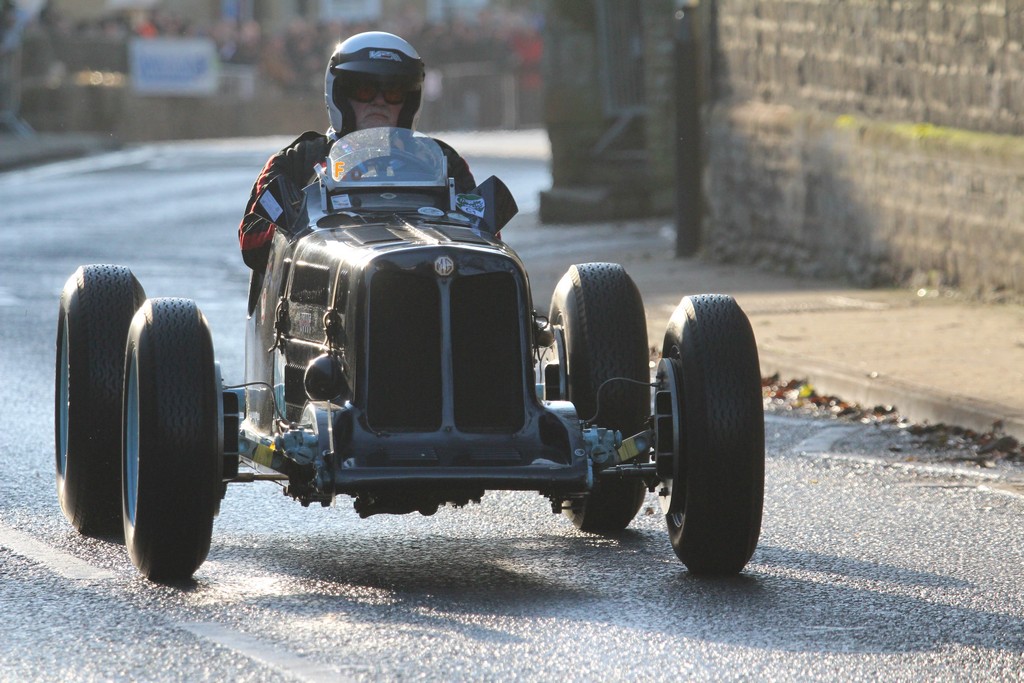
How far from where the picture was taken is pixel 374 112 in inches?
322

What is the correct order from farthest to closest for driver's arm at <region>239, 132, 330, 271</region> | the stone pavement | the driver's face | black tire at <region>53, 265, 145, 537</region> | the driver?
the stone pavement < the driver's face < the driver < driver's arm at <region>239, 132, 330, 271</region> < black tire at <region>53, 265, 145, 537</region>

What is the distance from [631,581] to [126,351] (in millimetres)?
1736

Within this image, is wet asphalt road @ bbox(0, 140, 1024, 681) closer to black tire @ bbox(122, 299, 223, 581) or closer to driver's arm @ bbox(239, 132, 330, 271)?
black tire @ bbox(122, 299, 223, 581)

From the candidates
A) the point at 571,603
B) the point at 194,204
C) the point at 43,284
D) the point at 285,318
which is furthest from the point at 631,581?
the point at 194,204

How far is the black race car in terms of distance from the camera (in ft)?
21.2

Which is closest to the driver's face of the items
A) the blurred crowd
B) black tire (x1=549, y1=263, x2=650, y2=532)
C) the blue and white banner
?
black tire (x1=549, y1=263, x2=650, y2=532)

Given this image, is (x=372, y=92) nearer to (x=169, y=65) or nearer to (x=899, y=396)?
(x=899, y=396)

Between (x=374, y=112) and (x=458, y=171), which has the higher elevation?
(x=374, y=112)

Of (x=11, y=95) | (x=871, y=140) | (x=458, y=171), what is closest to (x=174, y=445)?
(x=458, y=171)

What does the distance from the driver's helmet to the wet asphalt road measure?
149 centimetres

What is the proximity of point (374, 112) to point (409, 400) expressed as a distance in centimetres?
177

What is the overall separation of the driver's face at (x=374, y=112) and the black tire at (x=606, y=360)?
107cm

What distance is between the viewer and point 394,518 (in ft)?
25.9

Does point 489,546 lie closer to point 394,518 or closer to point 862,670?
point 394,518
